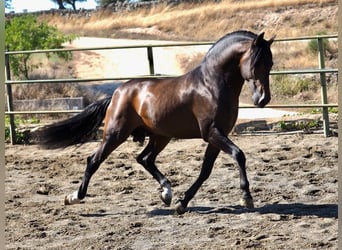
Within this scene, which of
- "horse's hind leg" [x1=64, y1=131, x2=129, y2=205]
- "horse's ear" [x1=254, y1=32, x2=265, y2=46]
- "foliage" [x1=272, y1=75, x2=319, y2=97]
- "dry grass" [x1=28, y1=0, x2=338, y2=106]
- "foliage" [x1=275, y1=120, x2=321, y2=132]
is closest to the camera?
"horse's ear" [x1=254, y1=32, x2=265, y2=46]

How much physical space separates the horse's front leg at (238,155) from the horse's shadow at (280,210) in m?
0.21

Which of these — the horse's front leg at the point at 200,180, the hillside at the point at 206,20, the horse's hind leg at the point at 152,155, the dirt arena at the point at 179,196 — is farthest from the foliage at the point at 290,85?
the horse's front leg at the point at 200,180

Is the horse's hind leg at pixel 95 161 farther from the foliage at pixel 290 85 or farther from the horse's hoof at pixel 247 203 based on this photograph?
the foliage at pixel 290 85

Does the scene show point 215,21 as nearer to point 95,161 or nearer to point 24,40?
point 24,40

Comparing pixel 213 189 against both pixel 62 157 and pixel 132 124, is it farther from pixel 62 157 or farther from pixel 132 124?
pixel 62 157

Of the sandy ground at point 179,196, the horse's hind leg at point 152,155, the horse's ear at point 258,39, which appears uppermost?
the horse's ear at point 258,39

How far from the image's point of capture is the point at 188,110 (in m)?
4.97

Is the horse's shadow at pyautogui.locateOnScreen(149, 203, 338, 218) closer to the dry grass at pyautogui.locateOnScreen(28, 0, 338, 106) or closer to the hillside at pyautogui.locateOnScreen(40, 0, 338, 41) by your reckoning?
the dry grass at pyautogui.locateOnScreen(28, 0, 338, 106)

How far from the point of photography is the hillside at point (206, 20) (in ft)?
88.1

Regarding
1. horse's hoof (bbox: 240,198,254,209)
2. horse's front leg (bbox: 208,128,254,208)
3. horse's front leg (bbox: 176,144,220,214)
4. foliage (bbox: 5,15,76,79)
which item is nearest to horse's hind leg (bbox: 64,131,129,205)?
horse's front leg (bbox: 176,144,220,214)

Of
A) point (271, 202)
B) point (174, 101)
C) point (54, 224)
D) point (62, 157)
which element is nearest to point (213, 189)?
point (271, 202)

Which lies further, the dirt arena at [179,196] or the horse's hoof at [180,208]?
the horse's hoof at [180,208]

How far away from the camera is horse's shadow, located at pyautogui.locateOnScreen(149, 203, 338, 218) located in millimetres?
4680

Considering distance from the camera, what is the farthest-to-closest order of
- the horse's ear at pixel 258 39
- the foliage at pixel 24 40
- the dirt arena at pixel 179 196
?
the foliage at pixel 24 40
the horse's ear at pixel 258 39
the dirt arena at pixel 179 196
